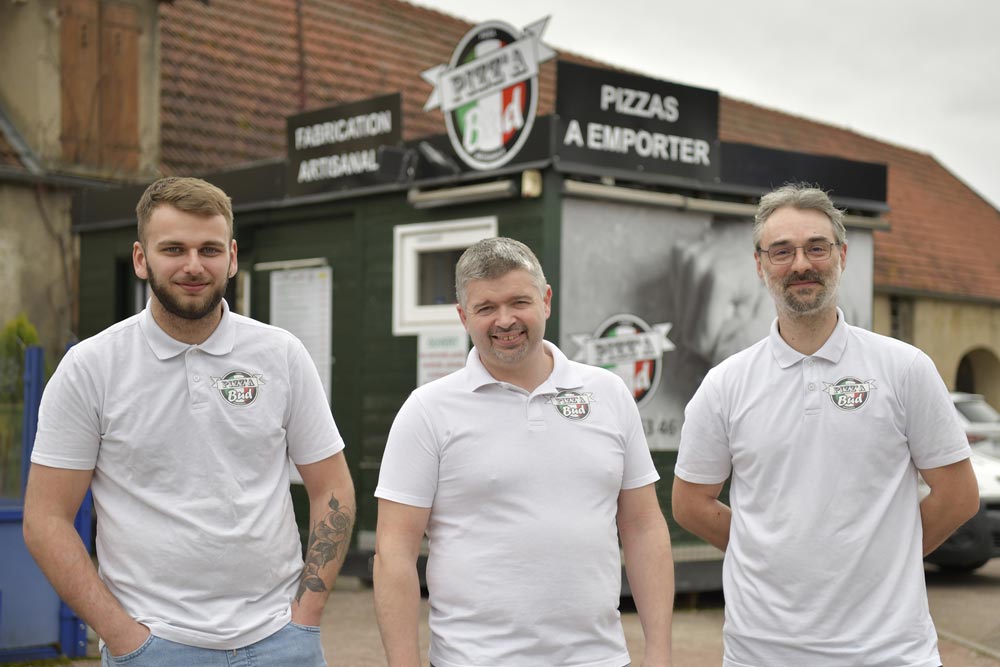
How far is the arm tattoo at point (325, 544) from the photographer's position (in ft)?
11.2

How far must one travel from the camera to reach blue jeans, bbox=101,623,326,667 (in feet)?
10.3

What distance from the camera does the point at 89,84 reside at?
1296cm

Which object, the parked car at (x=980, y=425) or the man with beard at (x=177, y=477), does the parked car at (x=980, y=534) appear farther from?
the man with beard at (x=177, y=477)

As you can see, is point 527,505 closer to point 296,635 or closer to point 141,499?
point 296,635

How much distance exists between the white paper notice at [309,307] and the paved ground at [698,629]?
5.91 ft

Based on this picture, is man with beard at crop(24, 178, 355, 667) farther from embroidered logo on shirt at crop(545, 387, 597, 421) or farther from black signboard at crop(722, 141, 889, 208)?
black signboard at crop(722, 141, 889, 208)

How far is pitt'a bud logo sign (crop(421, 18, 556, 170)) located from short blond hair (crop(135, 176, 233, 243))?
5295 mm

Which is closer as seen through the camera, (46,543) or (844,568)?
(46,543)

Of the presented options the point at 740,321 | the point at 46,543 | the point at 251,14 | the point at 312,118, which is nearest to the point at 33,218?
the point at 312,118

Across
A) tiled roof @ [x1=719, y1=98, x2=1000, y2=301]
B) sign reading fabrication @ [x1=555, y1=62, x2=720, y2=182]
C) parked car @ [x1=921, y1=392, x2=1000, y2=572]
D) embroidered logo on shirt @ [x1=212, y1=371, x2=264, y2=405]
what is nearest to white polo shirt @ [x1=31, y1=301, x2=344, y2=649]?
embroidered logo on shirt @ [x1=212, y1=371, x2=264, y2=405]

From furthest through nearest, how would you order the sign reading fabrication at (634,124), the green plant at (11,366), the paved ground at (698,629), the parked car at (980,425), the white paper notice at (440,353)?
the parked car at (980,425) < the white paper notice at (440,353) < the sign reading fabrication at (634,124) < the paved ground at (698,629) < the green plant at (11,366)

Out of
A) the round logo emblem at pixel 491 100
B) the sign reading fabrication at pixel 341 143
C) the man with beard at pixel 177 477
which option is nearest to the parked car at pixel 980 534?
the round logo emblem at pixel 491 100

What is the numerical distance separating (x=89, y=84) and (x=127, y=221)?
2.06 meters

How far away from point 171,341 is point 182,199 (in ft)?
1.19
